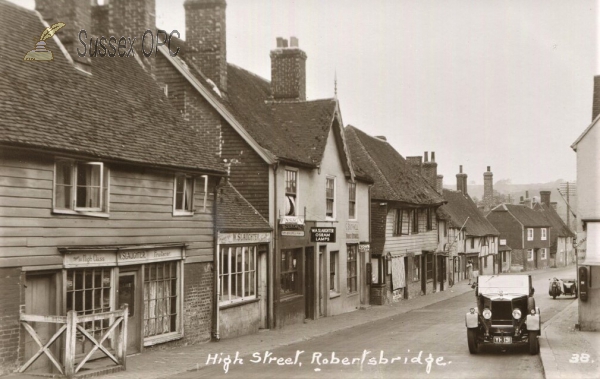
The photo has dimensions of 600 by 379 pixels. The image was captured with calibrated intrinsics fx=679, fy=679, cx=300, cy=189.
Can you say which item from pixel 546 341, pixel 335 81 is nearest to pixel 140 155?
pixel 546 341

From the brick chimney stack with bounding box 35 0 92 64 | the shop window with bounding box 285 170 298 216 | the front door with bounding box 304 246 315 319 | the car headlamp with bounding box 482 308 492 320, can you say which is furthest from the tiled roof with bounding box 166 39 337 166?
the car headlamp with bounding box 482 308 492 320

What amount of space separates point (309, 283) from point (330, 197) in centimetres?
A: 367

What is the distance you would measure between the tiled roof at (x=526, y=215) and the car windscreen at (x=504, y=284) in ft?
192

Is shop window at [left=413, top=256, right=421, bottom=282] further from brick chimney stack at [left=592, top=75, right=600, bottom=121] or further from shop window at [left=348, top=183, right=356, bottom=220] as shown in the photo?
brick chimney stack at [left=592, top=75, right=600, bottom=121]

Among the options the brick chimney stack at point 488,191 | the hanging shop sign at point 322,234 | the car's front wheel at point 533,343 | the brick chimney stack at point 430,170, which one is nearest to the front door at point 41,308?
the car's front wheel at point 533,343

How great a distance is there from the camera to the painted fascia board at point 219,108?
21.8m

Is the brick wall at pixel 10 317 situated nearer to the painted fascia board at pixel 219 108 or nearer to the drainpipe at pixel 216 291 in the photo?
the drainpipe at pixel 216 291

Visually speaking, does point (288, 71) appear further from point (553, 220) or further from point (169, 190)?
point (553, 220)

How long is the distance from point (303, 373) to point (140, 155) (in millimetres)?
6261

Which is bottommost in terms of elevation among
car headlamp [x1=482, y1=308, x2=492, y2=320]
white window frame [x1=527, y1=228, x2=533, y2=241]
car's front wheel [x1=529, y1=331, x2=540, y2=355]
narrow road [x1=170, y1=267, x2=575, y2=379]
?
narrow road [x1=170, y1=267, x2=575, y2=379]

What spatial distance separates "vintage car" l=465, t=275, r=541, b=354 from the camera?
16078 millimetres

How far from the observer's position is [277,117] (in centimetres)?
→ 2638

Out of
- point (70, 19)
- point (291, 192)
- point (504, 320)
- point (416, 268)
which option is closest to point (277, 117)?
point (291, 192)

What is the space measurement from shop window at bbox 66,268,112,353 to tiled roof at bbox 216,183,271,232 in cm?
473
